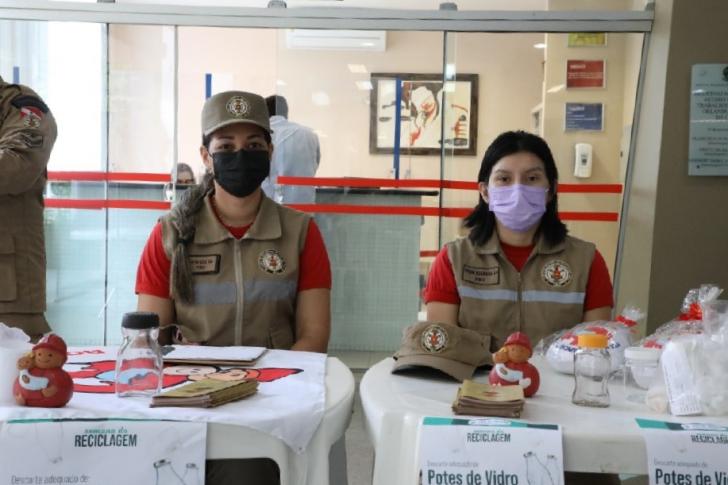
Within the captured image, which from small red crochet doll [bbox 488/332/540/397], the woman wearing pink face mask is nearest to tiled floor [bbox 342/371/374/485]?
the woman wearing pink face mask

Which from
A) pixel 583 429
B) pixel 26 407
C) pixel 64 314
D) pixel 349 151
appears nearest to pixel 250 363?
pixel 26 407

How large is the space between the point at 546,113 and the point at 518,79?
26 cm

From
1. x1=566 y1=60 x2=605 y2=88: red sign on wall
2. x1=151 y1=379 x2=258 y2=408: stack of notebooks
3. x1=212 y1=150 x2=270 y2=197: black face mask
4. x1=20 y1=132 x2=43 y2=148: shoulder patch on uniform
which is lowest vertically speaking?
x1=151 y1=379 x2=258 y2=408: stack of notebooks

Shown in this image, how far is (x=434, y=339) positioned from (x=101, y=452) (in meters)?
0.68

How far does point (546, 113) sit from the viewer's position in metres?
4.32

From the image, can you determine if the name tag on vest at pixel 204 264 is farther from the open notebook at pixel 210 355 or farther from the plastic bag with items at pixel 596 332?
the plastic bag with items at pixel 596 332

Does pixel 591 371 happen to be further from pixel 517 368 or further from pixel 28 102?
pixel 28 102

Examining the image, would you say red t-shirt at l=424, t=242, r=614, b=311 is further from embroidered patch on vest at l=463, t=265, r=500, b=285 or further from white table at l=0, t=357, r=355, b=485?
white table at l=0, t=357, r=355, b=485

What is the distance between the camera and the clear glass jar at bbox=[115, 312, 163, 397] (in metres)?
1.35

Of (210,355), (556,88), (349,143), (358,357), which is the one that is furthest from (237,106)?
(556,88)

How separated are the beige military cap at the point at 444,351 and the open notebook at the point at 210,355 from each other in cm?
33

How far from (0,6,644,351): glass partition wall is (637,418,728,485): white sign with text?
124 inches

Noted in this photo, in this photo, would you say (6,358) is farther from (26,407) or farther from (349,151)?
(349,151)

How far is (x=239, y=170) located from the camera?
216cm
